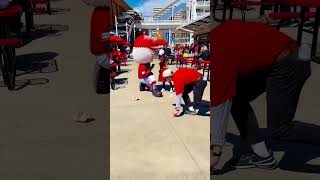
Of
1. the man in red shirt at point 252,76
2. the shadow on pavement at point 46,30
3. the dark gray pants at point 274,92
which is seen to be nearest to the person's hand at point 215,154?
the man in red shirt at point 252,76

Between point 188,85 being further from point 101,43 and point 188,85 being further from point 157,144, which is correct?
point 157,144

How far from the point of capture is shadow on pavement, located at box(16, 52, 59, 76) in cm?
567

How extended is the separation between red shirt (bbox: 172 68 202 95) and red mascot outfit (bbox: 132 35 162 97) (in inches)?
59.4

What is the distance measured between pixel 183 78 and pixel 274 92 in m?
1.81

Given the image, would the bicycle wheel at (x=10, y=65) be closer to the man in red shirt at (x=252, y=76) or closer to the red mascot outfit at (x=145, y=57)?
the red mascot outfit at (x=145, y=57)

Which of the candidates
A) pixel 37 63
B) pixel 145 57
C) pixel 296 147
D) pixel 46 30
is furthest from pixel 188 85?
pixel 46 30

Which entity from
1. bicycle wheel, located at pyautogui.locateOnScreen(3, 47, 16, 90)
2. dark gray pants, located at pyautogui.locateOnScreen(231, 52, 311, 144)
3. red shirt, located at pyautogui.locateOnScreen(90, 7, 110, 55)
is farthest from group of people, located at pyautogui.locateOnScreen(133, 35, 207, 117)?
bicycle wheel, located at pyautogui.locateOnScreen(3, 47, 16, 90)

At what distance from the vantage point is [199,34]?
11.9 metres

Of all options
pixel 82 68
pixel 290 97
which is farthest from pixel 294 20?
pixel 82 68

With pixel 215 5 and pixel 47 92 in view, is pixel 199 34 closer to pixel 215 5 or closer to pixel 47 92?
pixel 47 92

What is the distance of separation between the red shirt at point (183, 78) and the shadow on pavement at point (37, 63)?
2488mm

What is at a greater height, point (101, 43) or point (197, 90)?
point (101, 43)

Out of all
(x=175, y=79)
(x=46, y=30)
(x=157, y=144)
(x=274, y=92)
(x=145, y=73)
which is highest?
(x=46, y=30)

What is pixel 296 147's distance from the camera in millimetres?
2918
